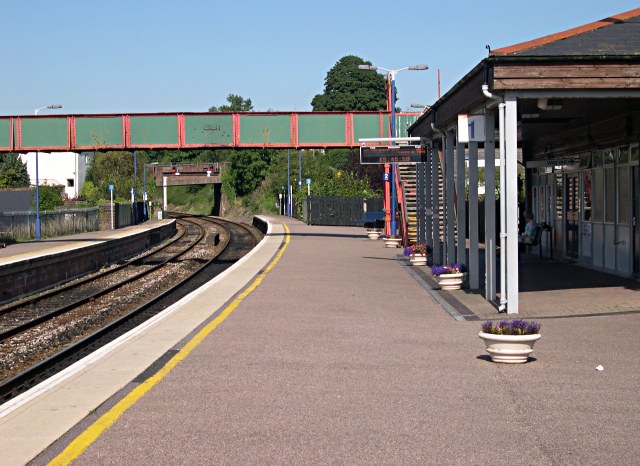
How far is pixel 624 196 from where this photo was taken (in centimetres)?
1897

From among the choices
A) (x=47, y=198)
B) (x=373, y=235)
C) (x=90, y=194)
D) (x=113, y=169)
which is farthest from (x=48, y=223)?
(x=113, y=169)

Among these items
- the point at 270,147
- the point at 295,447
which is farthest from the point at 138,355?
the point at 270,147

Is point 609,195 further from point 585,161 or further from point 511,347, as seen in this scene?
point 511,347

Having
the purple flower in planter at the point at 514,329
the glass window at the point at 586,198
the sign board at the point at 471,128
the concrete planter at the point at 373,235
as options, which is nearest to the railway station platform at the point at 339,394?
the purple flower in planter at the point at 514,329

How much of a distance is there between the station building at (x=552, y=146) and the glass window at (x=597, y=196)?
0.8 inches

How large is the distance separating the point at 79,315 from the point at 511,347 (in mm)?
11561

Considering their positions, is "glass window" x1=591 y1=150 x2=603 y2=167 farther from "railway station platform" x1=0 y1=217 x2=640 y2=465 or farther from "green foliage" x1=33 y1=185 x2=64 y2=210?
"green foliage" x1=33 y1=185 x2=64 y2=210

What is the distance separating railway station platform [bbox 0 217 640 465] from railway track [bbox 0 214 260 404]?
4.70ft

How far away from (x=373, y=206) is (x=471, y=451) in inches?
2097

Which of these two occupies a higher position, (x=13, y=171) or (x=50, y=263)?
(x=13, y=171)

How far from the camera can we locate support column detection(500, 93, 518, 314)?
13.9m

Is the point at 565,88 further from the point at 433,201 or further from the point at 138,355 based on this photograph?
the point at 433,201

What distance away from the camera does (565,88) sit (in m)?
13.9

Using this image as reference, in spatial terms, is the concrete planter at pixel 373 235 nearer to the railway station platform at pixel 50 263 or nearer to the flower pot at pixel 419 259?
the railway station platform at pixel 50 263
